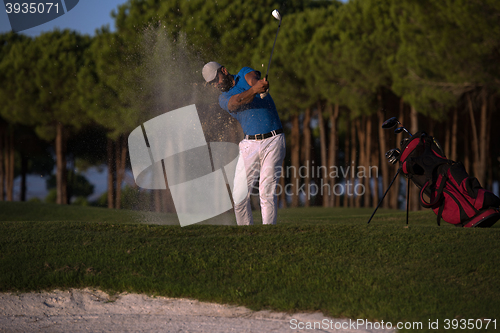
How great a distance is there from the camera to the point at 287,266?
5.02 meters

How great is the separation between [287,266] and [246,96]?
2089 mm

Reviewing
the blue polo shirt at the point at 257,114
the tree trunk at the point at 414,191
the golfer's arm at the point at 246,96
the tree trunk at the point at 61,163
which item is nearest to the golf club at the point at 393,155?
the blue polo shirt at the point at 257,114

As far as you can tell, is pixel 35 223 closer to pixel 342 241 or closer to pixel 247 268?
pixel 247 268

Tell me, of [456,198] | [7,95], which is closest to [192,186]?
[456,198]

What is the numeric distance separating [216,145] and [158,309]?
8.43 m

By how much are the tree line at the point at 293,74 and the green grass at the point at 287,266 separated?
6131 millimetres

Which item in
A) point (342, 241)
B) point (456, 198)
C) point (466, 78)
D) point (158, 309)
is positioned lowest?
point (158, 309)

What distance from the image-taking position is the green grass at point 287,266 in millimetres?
4328

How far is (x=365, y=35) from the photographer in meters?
20.0

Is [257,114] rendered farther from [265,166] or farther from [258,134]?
[265,166]

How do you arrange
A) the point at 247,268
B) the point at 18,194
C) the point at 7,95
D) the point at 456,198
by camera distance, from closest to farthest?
1. the point at 247,268
2. the point at 456,198
3. the point at 7,95
4. the point at 18,194

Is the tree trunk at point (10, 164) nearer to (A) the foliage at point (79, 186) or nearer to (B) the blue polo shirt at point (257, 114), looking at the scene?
(A) the foliage at point (79, 186)

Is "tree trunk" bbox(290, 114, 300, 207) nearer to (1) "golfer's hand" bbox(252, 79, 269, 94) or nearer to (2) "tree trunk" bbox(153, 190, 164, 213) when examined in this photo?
(2) "tree trunk" bbox(153, 190, 164, 213)

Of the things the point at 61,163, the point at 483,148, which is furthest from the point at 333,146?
the point at 61,163
